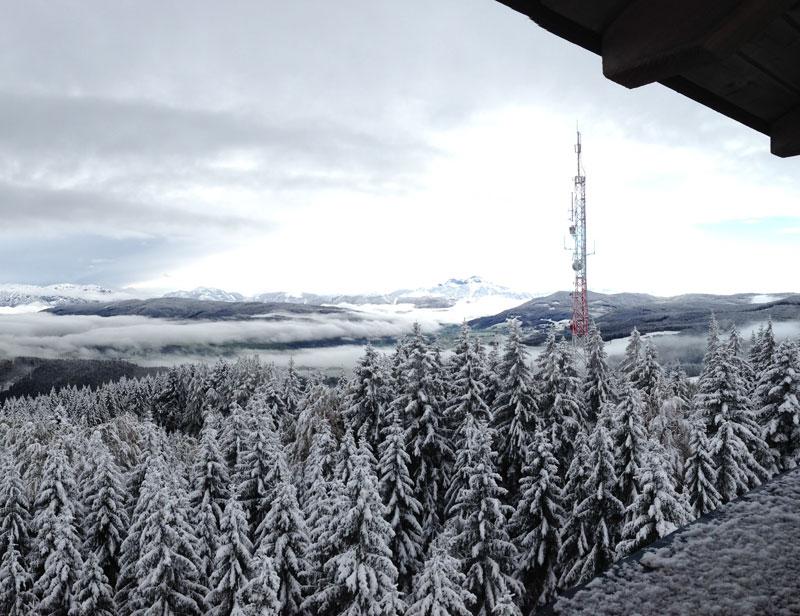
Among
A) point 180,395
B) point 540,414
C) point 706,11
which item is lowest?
point 180,395

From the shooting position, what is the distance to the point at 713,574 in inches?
73.3

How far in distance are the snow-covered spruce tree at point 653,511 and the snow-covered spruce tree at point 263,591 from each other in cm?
1290

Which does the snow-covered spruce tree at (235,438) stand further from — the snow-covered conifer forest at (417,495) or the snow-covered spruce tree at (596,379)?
the snow-covered spruce tree at (596,379)

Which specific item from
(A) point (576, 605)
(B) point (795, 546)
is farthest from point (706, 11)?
(A) point (576, 605)

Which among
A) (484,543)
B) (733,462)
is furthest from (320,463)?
(733,462)

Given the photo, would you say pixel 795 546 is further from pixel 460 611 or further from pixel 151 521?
pixel 151 521

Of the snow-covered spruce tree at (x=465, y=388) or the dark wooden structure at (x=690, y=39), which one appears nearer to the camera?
the dark wooden structure at (x=690, y=39)

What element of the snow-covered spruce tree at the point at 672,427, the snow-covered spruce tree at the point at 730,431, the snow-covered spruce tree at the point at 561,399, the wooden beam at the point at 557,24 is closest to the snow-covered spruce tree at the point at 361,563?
the snow-covered spruce tree at the point at 561,399

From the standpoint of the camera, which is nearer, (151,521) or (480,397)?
(151,521)

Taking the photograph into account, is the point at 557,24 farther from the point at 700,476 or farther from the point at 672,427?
the point at 672,427

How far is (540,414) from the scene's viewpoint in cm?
3097

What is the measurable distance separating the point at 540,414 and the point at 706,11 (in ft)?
101

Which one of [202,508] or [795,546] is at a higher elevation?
[795,546]

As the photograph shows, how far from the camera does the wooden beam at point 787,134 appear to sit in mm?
3426
